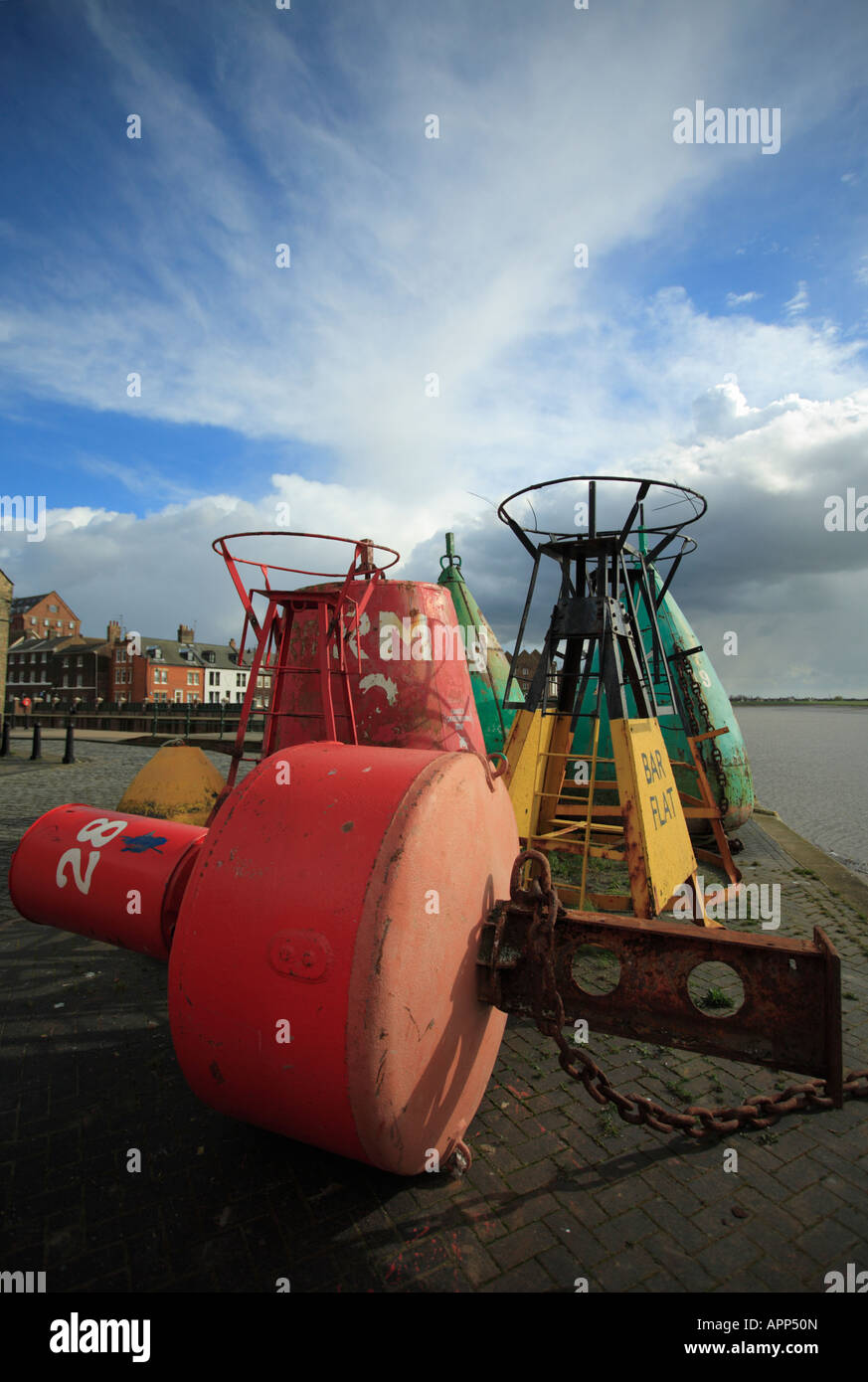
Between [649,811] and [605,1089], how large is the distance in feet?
10.0

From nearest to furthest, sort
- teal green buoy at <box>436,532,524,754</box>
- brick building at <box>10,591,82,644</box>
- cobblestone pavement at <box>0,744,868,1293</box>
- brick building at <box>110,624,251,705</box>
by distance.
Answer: cobblestone pavement at <box>0,744,868,1293</box>
teal green buoy at <box>436,532,524,754</box>
brick building at <box>110,624,251,705</box>
brick building at <box>10,591,82,644</box>

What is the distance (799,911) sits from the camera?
6.45 metres

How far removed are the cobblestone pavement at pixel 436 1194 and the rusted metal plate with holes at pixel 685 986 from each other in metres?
0.79

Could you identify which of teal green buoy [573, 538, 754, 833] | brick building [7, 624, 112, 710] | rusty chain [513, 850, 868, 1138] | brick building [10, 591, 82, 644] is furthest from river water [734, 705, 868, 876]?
brick building [10, 591, 82, 644]

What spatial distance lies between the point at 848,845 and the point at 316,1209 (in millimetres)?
11785

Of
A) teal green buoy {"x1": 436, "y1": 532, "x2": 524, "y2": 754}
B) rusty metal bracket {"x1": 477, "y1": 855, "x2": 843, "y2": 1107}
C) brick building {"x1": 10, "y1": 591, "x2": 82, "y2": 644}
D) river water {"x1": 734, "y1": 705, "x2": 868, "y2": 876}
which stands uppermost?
brick building {"x1": 10, "y1": 591, "x2": 82, "y2": 644}

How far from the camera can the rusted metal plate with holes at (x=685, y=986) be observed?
209 cm

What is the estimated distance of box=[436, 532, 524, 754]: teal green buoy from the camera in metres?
10.2

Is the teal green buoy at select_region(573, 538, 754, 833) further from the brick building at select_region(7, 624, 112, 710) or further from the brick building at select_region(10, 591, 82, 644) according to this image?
the brick building at select_region(10, 591, 82, 644)

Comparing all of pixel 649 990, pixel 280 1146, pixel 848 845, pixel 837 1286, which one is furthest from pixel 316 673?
pixel 848 845

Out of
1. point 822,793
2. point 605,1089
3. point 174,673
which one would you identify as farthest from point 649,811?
point 174,673

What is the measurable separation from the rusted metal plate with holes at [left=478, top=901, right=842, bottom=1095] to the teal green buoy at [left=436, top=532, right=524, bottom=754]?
7406mm

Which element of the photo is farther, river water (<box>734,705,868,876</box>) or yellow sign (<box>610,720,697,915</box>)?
river water (<box>734,705,868,876</box>)
